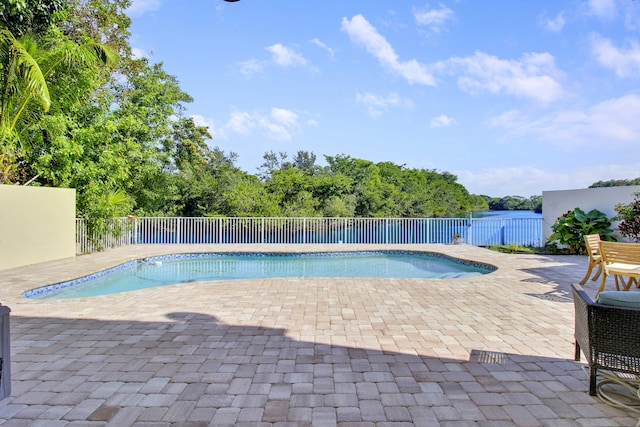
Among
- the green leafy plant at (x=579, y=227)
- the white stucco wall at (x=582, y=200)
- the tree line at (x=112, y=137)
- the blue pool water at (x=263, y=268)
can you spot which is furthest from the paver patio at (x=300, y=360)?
the white stucco wall at (x=582, y=200)

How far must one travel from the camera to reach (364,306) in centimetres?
442

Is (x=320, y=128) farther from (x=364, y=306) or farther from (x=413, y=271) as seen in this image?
(x=364, y=306)

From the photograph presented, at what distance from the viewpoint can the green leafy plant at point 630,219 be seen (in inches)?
316

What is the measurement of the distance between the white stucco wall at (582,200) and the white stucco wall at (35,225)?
12.8 metres

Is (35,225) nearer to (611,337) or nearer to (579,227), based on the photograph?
(611,337)

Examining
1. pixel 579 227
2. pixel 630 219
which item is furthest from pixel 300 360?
pixel 579 227

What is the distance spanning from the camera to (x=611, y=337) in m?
2.04

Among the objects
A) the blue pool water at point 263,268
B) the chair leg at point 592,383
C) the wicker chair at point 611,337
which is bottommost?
the blue pool water at point 263,268

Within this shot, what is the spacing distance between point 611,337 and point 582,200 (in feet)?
31.2

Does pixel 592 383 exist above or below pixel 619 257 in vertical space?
below

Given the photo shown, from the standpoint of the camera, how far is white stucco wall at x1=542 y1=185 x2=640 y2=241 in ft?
29.2

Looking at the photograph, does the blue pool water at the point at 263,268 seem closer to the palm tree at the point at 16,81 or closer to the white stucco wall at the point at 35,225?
the white stucco wall at the point at 35,225

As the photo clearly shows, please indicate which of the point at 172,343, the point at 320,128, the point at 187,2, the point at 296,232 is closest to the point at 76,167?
the point at 187,2

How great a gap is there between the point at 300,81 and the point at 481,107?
22.1ft
